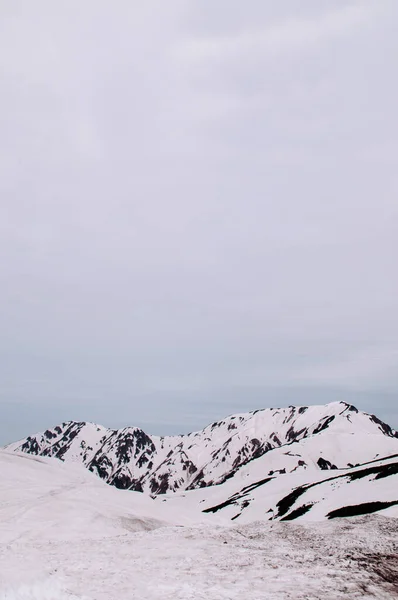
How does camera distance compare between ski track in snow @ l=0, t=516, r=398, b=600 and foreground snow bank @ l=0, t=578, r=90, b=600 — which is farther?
ski track in snow @ l=0, t=516, r=398, b=600

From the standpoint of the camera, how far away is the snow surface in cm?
1265

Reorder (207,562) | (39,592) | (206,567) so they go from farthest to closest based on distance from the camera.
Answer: (207,562) < (206,567) < (39,592)

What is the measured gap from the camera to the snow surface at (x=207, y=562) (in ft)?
41.5

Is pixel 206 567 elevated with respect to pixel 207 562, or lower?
elevated

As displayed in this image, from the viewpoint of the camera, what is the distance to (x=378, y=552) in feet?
61.2

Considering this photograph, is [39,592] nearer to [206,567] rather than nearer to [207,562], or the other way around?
[206,567]

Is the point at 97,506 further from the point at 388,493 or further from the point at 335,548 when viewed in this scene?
the point at 388,493

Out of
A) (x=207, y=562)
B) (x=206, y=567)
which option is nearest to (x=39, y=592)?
(x=206, y=567)

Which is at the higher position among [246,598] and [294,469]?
[246,598]

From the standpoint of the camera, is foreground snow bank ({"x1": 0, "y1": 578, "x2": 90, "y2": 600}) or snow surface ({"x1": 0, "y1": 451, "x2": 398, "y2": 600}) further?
snow surface ({"x1": 0, "y1": 451, "x2": 398, "y2": 600})

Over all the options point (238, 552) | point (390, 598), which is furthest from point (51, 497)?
point (390, 598)

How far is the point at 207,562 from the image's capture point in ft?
54.1

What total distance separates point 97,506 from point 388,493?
3626 cm

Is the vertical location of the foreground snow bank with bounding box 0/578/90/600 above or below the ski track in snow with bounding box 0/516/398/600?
above
